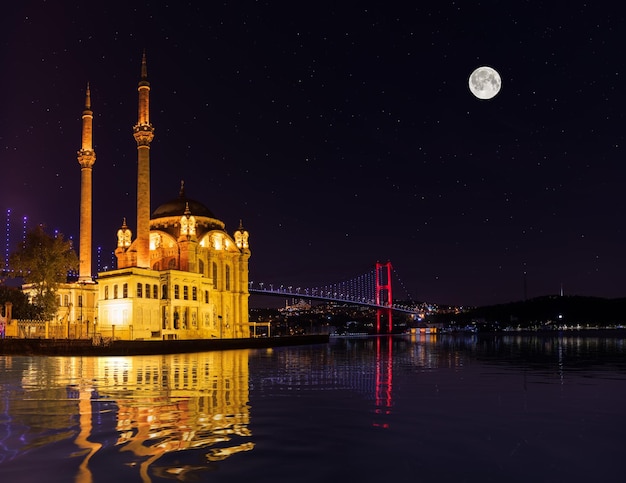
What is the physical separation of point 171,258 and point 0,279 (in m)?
20.2

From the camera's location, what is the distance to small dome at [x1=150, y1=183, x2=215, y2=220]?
84125mm

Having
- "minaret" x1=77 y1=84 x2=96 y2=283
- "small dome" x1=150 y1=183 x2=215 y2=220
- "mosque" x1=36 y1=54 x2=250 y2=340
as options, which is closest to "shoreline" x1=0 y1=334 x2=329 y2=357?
"mosque" x1=36 y1=54 x2=250 y2=340

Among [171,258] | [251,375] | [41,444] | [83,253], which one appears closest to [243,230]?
[171,258]

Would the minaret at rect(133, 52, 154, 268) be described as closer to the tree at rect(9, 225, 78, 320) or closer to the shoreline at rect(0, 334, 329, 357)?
the tree at rect(9, 225, 78, 320)

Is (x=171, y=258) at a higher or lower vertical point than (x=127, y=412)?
higher

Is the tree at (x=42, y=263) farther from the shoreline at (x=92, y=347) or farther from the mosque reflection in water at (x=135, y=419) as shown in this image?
the mosque reflection in water at (x=135, y=419)

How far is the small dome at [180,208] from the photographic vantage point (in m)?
84.1

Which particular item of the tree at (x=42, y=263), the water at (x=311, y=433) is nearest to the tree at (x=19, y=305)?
the tree at (x=42, y=263)

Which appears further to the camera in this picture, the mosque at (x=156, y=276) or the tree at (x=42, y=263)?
the mosque at (x=156, y=276)

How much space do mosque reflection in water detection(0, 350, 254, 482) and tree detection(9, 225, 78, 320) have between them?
4284 centimetres

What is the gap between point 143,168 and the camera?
69.9 metres

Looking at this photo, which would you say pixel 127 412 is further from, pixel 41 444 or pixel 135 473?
pixel 135 473

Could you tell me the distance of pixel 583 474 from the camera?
7.92 meters

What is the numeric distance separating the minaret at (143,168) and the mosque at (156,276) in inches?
4.2
